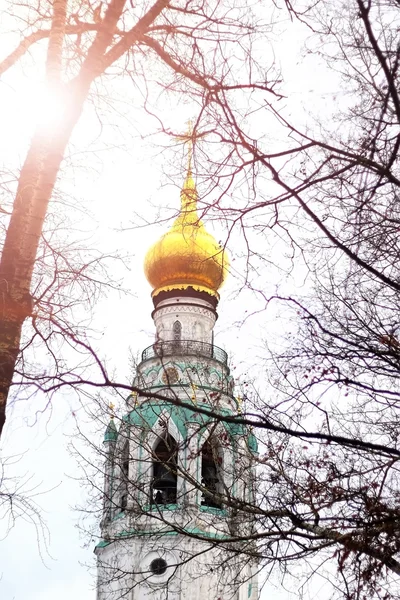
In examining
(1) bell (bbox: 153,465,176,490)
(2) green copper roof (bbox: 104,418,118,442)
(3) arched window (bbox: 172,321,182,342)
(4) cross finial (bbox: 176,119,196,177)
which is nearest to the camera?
(4) cross finial (bbox: 176,119,196,177)

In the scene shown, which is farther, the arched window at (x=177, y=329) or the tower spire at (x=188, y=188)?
the arched window at (x=177, y=329)

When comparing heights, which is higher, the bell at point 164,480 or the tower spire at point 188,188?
the bell at point 164,480

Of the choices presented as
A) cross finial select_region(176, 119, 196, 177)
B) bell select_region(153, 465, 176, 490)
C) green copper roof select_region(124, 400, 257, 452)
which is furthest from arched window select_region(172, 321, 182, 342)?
cross finial select_region(176, 119, 196, 177)

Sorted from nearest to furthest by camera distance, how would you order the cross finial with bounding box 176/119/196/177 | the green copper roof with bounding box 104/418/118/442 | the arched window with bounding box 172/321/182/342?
the cross finial with bounding box 176/119/196/177, the green copper roof with bounding box 104/418/118/442, the arched window with bounding box 172/321/182/342

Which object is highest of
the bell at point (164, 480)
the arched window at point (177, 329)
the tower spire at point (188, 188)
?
the arched window at point (177, 329)

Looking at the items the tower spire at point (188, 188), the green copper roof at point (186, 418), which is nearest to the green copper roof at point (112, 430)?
the green copper roof at point (186, 418)

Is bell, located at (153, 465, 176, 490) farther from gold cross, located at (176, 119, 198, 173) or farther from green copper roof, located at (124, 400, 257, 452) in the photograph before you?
gold cross, located at (176, 119, 198, 173)

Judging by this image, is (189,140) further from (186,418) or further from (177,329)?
(177,329)

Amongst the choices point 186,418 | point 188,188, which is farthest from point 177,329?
point 188,188

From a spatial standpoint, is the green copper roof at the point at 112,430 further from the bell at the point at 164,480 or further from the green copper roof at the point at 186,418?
the bell at the point at 164,480

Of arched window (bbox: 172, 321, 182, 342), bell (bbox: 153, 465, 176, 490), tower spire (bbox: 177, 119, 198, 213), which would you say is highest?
arched window (bbox: 172, 321, 182, 342)

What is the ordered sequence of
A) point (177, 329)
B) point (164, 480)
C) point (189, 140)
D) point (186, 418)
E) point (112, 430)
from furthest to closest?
point (177, 329)
point (164, 480)
point (112, 430)
point (186, 418)
point (189, 140)

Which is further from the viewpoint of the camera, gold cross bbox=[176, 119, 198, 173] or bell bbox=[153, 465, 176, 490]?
bell bbox=[153, 465, 176, 490]

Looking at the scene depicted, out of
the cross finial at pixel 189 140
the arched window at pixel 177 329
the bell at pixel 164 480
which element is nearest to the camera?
the cross finial at pixel 189 140
